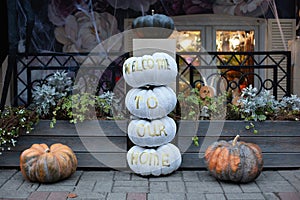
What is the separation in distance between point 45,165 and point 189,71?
9.12ft

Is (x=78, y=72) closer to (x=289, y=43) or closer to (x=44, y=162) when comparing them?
(x=44, y=162)

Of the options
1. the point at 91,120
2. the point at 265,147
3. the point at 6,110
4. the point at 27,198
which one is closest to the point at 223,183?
the point at 265,147

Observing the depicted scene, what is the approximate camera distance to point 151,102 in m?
3.76

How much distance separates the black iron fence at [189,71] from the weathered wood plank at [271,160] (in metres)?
0.85

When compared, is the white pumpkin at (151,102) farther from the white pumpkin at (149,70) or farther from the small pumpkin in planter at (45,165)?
the small pumpkin in planter at (45,165)

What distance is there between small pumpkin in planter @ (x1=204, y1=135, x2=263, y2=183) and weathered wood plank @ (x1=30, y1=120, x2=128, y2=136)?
1.02 m

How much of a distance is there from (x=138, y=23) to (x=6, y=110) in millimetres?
1820

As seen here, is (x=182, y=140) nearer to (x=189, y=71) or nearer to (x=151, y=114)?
→ (x=151, y=114)

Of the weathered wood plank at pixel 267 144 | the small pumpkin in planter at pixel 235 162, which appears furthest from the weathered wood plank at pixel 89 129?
the small pumpkin in planter at pixel 235 162

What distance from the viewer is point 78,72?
496 centimetres

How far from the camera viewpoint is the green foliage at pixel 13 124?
396cm

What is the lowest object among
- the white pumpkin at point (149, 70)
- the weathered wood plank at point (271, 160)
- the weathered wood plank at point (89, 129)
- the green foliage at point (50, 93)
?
the weathered wood plank at point (271, 160)

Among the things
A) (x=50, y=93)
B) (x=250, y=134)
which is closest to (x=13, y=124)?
(x=50, y=93)

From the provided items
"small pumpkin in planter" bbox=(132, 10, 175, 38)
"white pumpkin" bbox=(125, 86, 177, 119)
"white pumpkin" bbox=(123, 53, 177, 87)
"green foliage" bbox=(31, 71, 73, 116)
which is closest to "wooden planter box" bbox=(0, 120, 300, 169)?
"green foliage" bbox=(31, 71, 73, 116)
